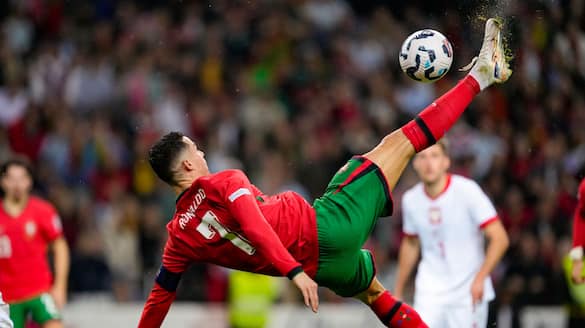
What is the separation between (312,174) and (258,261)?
6.56 m

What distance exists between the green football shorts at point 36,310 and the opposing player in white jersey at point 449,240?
3098mm

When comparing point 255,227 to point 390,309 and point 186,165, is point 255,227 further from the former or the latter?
point 390,309

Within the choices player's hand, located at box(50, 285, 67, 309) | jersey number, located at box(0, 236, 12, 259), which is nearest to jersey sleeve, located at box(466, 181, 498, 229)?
player's hand, located at box(50, 285, 67, 309)

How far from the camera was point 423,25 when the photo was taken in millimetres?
14023

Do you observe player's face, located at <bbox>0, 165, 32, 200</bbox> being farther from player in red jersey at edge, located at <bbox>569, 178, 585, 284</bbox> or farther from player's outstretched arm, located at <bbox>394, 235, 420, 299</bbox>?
player in red jersey at edge, located at <bbox>569, 178, 585, 284</bbox>

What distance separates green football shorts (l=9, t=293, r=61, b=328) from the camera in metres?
9.69

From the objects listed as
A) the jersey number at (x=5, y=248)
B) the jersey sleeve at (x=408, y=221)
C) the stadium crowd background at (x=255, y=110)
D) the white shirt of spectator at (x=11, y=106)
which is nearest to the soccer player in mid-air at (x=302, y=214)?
the jersey sleeve at (x=408, y=221)

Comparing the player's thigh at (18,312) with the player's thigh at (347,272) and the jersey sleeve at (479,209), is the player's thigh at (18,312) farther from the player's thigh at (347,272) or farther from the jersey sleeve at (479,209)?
the jersey sleeve at (479,209)

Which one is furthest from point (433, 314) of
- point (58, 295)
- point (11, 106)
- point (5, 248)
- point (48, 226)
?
point (11, 106)

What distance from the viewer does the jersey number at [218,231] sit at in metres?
7.10

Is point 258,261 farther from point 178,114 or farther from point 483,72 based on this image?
point 178,114

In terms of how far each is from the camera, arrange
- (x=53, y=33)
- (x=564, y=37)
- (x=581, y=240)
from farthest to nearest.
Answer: (x=53, y=33) < (x=564, y=37) < (x=581, y=240)

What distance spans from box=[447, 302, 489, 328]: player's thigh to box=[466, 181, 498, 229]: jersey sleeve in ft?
2.20

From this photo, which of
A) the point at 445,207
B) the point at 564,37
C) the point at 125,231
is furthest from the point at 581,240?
the point at 125,231
